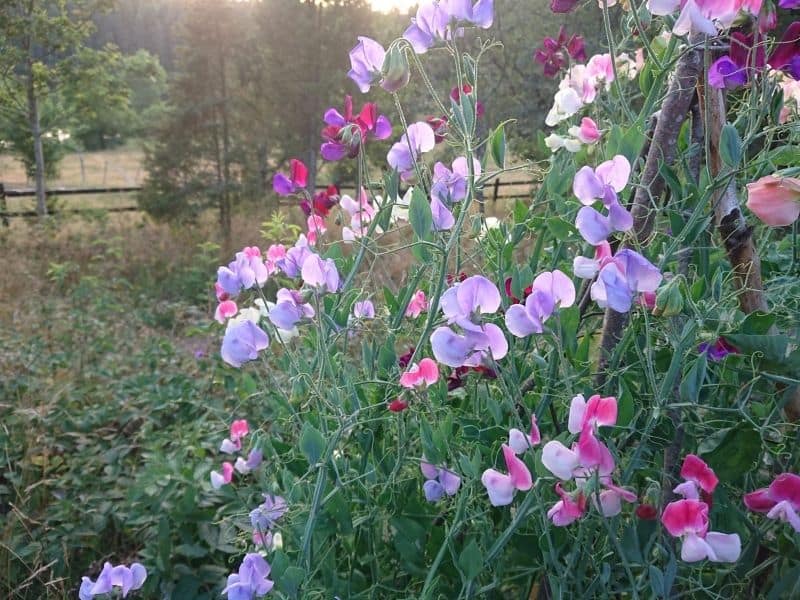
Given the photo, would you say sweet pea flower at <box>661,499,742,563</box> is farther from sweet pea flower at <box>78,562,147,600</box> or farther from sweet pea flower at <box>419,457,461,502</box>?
sweet pea flower at <box>78,562,147,600</box>

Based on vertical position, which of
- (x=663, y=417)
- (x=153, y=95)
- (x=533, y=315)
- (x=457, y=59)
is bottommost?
(x=153, y=95)

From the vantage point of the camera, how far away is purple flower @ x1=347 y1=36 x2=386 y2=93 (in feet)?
2.64

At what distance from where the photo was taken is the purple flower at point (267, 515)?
0.92 metres

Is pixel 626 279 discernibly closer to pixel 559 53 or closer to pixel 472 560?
pixel 472 560

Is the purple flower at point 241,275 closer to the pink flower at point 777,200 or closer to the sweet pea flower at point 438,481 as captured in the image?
→ the sweet pea flower at point 438,481

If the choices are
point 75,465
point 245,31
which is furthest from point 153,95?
point 75,465

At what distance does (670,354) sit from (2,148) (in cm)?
886

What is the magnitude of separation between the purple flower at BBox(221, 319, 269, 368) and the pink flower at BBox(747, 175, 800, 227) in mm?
A: 611

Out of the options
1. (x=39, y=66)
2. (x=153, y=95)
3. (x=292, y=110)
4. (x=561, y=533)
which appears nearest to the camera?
(x=561, y=533)

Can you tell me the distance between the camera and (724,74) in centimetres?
68

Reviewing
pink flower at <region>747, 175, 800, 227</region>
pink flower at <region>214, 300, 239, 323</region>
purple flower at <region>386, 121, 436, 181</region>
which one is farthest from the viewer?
pink flower at <region>214, 300, 239, 323</region>

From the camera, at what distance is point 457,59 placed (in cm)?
72

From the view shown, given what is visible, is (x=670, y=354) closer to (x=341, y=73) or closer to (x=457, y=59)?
(x=457, y=59)

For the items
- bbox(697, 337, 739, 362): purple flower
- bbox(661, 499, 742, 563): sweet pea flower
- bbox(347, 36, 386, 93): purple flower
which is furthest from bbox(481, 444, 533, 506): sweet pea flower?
bbox(347, 36, 386, 93): purple flower
